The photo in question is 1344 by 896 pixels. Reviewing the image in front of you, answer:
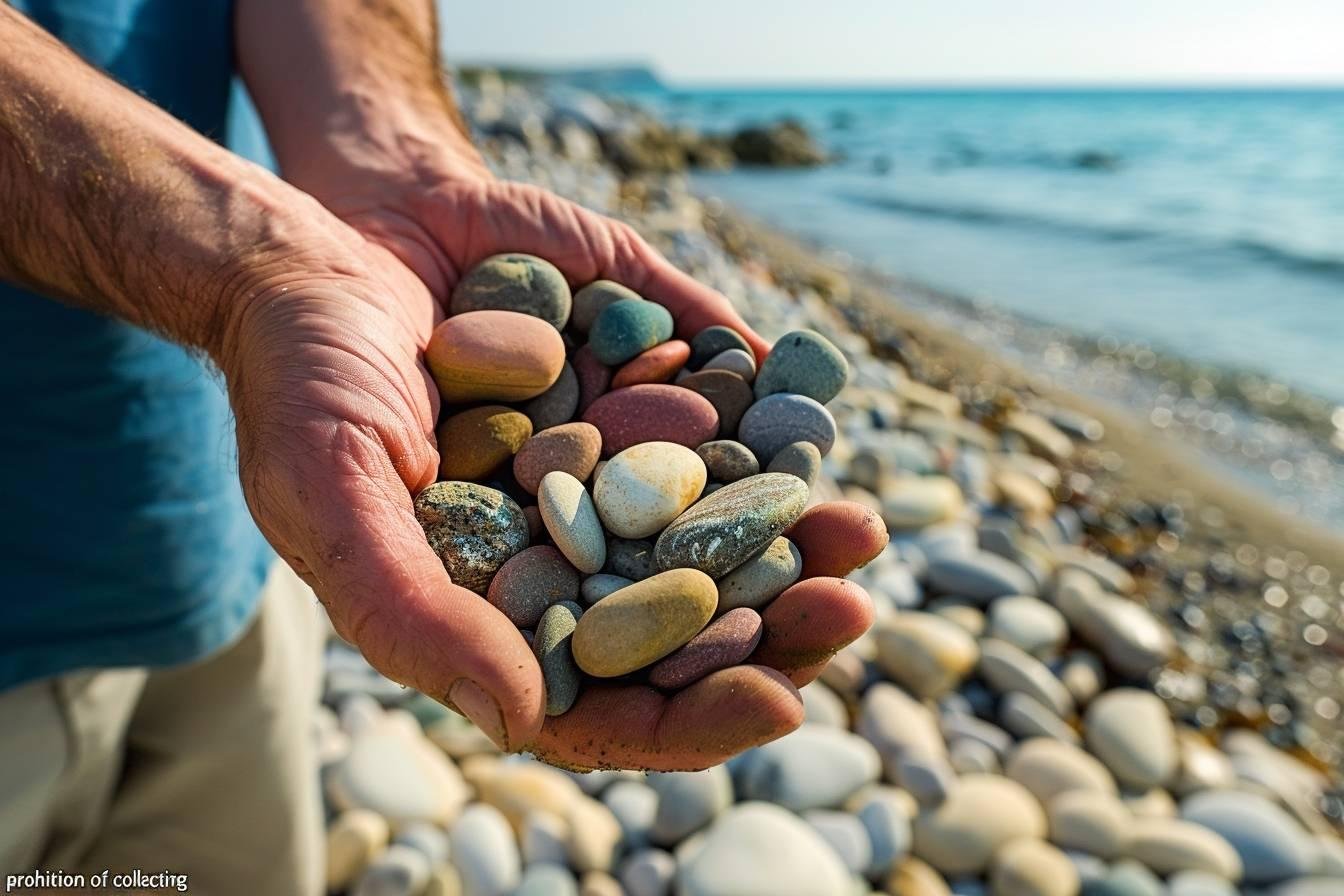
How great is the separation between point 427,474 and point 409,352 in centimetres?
18

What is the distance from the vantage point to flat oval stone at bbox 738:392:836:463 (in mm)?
1268

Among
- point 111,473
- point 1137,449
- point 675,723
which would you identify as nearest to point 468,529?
point 675,723

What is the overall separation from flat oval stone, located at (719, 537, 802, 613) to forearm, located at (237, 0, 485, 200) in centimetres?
85

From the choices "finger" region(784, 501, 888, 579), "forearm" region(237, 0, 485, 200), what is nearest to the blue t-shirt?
"forearm" region(237, 0, 485, 200)

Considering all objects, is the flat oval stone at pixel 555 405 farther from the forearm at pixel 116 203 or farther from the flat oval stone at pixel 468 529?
the forearm at pixel 116 203

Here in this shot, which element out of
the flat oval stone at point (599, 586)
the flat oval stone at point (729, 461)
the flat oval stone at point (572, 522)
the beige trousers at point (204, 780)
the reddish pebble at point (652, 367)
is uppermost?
the reddish pebble at point (652, 367)

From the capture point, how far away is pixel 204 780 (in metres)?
1.79

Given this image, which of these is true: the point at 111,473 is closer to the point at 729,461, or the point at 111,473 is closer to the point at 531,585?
the point at 531,585

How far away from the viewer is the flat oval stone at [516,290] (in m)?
1.40

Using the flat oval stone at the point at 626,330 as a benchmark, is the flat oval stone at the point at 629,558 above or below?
below

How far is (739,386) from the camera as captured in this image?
1350mm

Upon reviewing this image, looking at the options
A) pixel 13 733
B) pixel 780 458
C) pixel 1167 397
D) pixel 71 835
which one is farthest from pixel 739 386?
pixel 1167 397

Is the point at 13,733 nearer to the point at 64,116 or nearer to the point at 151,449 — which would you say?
the point at 151,449

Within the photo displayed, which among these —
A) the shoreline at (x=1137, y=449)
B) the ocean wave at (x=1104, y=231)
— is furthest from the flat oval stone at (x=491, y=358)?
the ocean wave at (x=1104, y=231)
